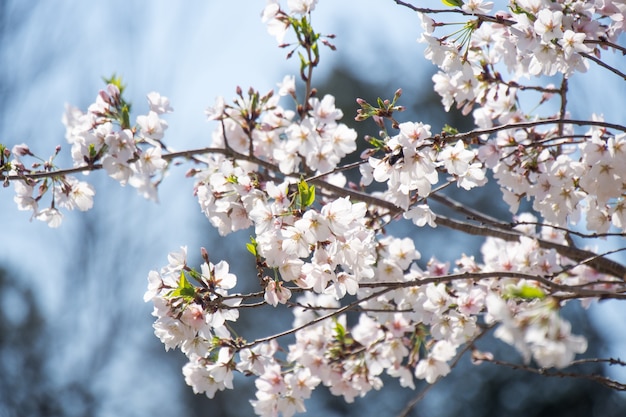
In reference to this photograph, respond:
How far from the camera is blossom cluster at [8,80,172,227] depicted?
189 centimetres

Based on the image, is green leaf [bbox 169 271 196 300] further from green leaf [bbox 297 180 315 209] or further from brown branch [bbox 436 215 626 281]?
brown branch [bbox 436 215 626 281]

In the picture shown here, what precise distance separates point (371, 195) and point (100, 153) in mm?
769

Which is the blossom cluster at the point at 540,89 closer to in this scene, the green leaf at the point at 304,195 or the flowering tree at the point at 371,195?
the flowering tree at the point at 371,195

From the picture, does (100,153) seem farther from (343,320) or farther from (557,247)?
(557,247)

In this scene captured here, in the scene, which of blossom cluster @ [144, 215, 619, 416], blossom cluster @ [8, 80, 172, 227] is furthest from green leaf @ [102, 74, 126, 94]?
blossom cluster @ [144, 215, 619, 416]

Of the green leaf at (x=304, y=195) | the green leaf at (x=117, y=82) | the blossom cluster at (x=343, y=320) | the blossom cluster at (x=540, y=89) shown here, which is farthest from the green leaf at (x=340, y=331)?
the green leaf at (x=117, y=82)

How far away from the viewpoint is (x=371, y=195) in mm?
2094

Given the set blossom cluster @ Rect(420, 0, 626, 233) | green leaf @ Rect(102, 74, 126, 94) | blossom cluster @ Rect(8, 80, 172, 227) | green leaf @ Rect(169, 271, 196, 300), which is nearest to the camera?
green leaf @ Rect(169, 271, 196, 300)

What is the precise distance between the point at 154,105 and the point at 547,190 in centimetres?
115

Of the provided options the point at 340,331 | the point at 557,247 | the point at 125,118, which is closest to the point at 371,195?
the point at 340,331

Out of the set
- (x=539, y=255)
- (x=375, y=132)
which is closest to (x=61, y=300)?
(x=375, y=132)

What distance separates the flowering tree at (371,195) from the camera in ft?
5.06

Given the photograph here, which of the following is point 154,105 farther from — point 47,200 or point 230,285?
point 230,285

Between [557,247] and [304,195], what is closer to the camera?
[304,195]
